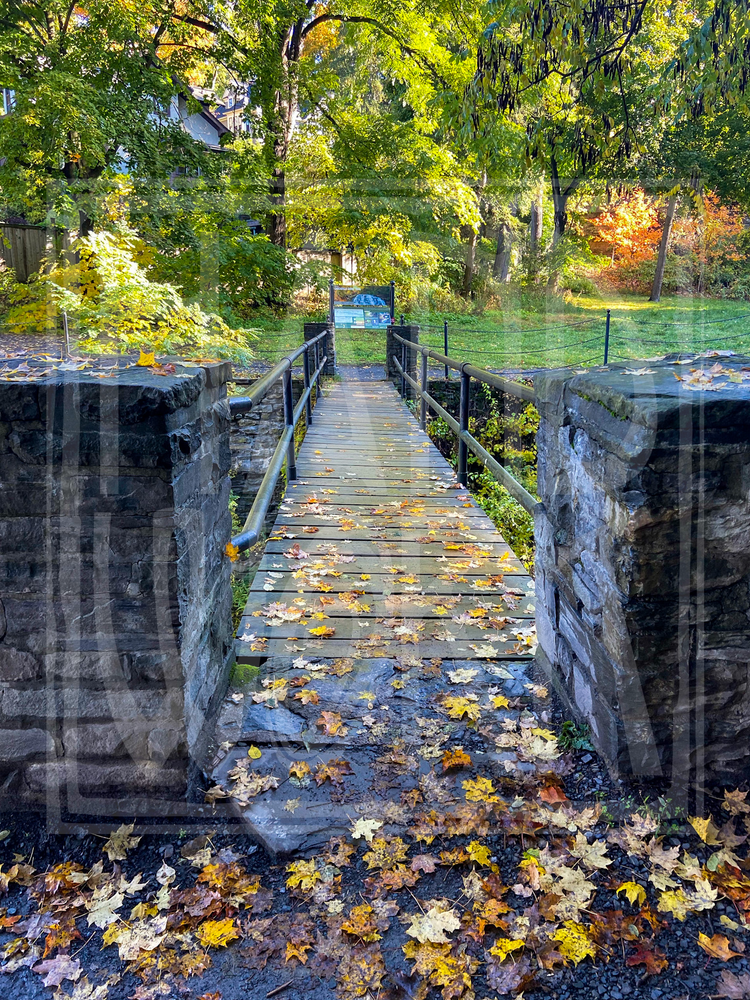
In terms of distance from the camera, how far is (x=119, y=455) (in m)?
1.75

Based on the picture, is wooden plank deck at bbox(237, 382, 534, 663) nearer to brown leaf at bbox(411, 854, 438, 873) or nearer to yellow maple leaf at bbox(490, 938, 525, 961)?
brown leaf at bbox(411, 854, 438, 873)

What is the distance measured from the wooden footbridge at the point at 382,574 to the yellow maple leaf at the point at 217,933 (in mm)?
1211

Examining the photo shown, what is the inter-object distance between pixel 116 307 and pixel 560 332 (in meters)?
13.5

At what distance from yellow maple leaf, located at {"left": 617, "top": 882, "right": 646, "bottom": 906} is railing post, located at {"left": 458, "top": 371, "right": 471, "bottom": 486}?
3496 mm

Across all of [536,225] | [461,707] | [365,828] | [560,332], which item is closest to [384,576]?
[461,707]

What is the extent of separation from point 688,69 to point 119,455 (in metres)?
3.83

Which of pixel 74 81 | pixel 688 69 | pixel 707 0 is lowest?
pixel 688 69

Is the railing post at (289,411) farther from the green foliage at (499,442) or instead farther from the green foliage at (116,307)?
the green foliage at (499,442)

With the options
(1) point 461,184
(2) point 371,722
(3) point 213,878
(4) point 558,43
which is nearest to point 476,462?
(1) point 461,184

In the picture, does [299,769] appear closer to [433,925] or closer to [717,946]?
[433,925]

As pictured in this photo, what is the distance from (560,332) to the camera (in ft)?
55.4

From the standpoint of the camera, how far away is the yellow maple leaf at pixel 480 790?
1.98m

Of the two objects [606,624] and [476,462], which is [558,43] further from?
[476,462]

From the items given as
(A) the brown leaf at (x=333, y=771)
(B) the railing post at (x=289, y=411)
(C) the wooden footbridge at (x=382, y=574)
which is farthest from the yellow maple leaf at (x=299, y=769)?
Result: (B) the railing post at (x=289, y=411)
